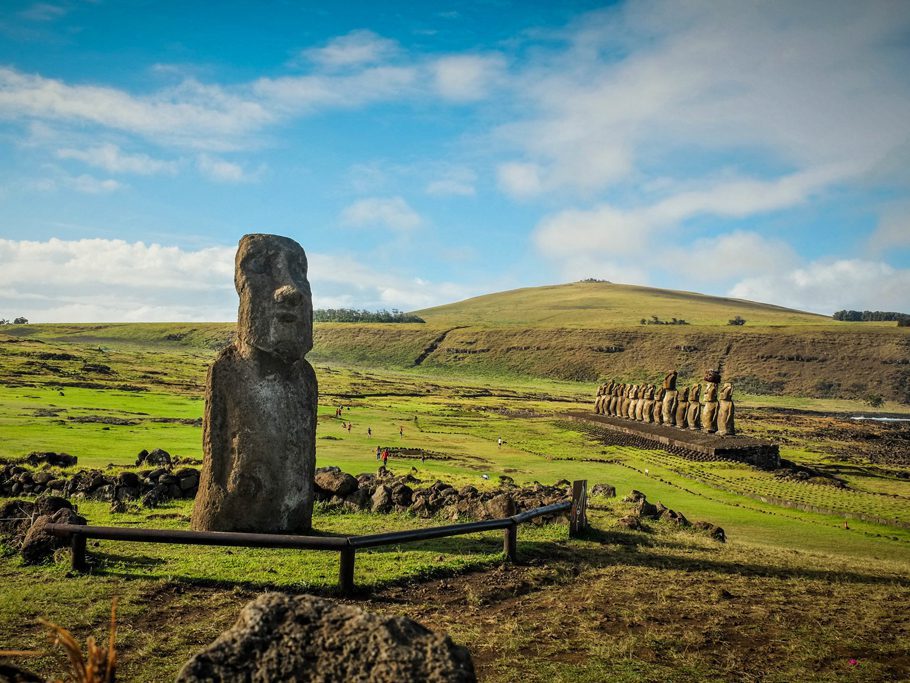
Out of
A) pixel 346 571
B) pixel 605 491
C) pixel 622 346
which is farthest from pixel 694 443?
pixel 622 346

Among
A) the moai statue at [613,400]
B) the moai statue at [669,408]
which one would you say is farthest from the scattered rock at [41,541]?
the moai statue at [613,400]

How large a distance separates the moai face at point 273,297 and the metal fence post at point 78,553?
3.73 m

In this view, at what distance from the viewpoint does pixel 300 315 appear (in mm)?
11102

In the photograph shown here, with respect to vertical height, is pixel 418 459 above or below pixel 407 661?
below

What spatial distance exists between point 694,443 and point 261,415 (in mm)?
25174

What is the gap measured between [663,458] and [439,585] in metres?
23.4

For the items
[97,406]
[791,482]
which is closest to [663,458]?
[791,482]

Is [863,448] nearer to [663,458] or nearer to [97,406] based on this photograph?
[663,458]

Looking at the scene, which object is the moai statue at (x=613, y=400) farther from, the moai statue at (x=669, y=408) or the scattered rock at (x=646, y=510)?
the scattered rock at (x=646, y=510)

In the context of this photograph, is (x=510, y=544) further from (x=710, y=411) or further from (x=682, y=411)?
(x=682, y=411)

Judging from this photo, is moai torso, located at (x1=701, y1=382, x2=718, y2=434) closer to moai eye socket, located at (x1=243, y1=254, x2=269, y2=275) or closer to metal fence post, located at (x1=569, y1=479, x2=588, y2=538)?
metal fence post, located at (x1=569, y1=479, x2=588, y2=538)

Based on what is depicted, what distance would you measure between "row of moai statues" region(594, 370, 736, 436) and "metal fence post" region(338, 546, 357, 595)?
2844cm

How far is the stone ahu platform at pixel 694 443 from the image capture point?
28.9m

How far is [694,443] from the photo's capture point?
3111cm
